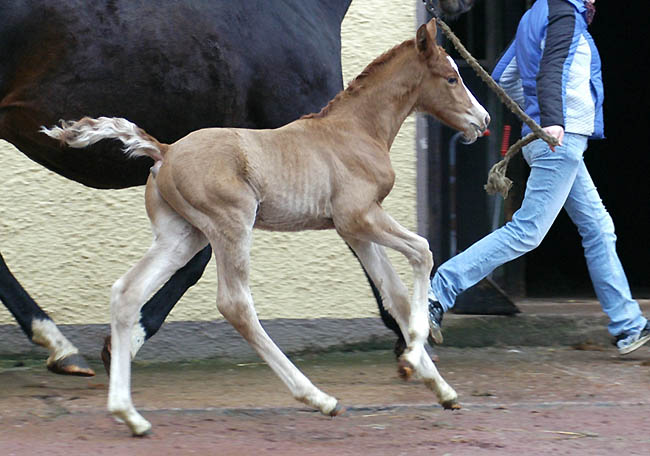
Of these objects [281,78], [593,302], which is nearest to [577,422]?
[281,78]

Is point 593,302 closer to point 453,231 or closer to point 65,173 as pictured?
point 453,231

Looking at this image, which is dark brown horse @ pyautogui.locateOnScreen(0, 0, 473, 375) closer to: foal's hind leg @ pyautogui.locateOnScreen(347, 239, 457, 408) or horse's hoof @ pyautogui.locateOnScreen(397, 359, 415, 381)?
foal's hind leg @ pyautogui.locateOnScreen(347, 239, 457, 408)

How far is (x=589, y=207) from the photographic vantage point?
538 cm

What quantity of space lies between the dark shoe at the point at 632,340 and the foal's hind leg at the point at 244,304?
7.34 ft

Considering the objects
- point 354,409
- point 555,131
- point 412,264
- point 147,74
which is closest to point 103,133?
point 147,74

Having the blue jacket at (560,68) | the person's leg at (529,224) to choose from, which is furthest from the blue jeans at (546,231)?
the blue jacket at (560,68)

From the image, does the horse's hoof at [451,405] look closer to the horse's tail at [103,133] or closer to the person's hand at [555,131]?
the horse's tail at [103,133]

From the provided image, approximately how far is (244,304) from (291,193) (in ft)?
1.46

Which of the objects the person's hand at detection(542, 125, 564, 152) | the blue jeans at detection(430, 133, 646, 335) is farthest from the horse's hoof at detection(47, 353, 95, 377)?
the person's hand at detection(542, 125, 564, 152)

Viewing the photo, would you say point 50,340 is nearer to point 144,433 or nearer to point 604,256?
point 144,433

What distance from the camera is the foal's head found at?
414 centimetres

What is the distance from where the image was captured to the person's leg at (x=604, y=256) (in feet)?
17.6

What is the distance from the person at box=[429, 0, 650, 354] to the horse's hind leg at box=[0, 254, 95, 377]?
1.68 m

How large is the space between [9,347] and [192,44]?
1929 millimetres
